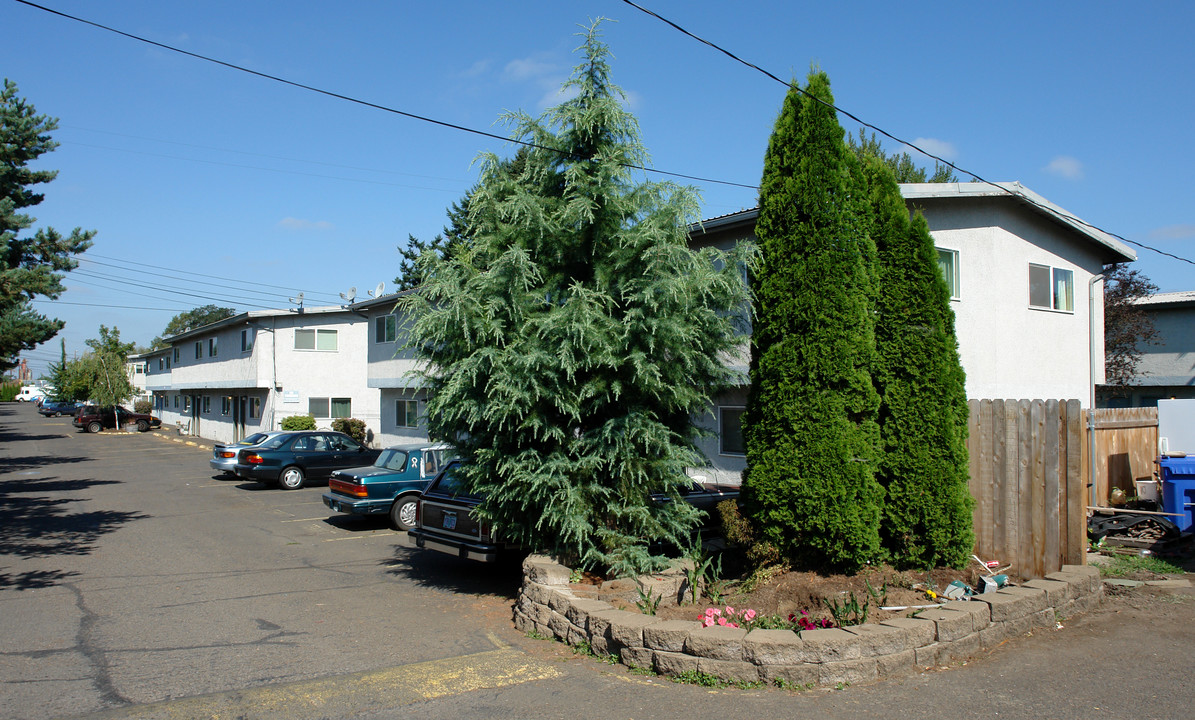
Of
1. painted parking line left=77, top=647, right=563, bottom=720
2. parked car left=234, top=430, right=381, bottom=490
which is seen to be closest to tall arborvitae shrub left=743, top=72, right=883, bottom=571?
painted parking line left=77, top=647, right=563, bottom=720

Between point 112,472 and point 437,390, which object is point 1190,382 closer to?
point 437,390

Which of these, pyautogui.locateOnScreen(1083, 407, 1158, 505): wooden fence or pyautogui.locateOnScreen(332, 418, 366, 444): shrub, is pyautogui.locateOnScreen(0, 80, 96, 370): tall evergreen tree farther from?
pyautogui.locateOnScreen(1083, 407, 1158, 505): wooden fence

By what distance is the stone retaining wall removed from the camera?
17.4ft

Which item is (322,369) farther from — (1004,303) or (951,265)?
(1004,303)

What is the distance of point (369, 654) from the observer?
6.30 metres

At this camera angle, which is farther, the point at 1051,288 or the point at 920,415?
the point at 1051,288

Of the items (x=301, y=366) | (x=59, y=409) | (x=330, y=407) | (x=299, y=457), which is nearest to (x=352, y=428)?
(x=330, y=407)

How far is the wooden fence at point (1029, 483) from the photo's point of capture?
734cm

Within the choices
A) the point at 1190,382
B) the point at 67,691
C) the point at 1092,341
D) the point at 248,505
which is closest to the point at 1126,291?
the point at 1190,382

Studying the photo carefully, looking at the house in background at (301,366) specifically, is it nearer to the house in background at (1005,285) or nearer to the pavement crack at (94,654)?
the house in background at (1005,285)

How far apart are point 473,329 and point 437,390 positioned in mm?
997

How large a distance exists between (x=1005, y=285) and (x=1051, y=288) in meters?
1.88

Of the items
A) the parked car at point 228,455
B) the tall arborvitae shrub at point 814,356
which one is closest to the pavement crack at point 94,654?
the tall arborvitae shrub at point 814,356

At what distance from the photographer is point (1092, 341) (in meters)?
15.0
